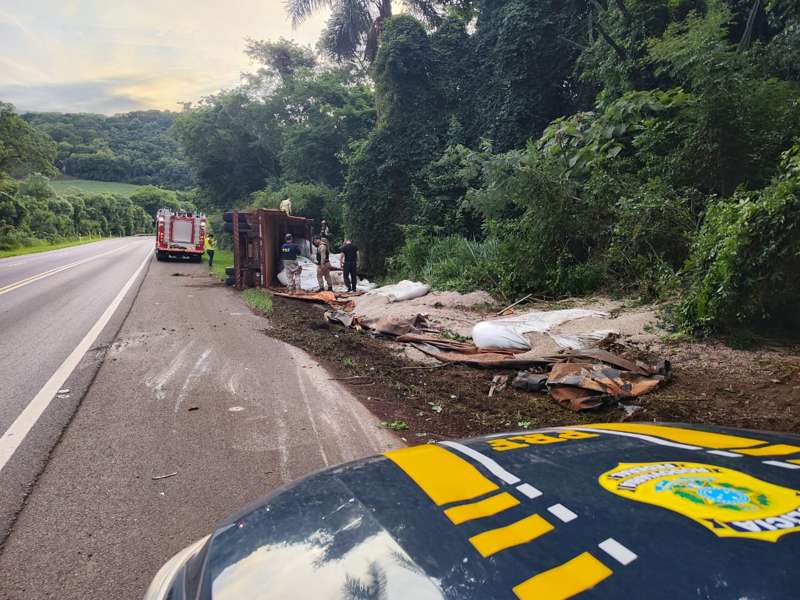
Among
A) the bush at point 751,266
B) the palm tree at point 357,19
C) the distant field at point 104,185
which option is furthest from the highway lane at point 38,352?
the distant field at point 104,185

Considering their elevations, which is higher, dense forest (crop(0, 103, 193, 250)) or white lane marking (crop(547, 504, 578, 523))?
dense forest (crop(0, 103, 193, 250))

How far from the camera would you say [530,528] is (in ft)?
3.92

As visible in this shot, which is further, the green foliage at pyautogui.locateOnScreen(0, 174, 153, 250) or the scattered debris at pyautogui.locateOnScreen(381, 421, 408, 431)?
the green foliage at pyautogui.locateOnScreen(0, 174, 153, 250)

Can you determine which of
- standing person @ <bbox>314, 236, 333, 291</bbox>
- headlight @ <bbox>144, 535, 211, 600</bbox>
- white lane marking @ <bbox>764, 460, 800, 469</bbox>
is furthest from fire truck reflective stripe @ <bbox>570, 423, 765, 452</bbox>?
standing person @ <bbox>314, 236, 333, 291</bbox>

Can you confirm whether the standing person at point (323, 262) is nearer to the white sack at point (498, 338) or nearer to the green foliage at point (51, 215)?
the white sack at point (498, 338)

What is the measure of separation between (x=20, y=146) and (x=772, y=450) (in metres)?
55.3

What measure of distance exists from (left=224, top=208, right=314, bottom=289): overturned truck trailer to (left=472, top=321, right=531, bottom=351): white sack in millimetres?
8951

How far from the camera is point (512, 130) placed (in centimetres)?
1638

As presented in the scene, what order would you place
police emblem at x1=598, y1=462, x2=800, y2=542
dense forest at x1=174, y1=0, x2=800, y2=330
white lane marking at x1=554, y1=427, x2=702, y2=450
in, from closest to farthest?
1. police emblem at x1=598, y1=462, x2=800, y2=542
2. white lane marking at x1=554, y1=427, x2=702, y2=450
3. dense forest at x1=174, y1=0, x2=800, y2=330

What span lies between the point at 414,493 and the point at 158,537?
2.03 m

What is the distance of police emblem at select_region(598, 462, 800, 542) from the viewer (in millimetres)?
1118

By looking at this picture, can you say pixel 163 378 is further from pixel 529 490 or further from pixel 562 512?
pixel 562 512

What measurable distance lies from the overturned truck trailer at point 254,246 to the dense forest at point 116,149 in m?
114

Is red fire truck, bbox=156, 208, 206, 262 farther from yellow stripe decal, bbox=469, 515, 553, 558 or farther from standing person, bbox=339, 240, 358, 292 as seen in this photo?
yellow stripe decal, bbox=469, 515, 553, 558
